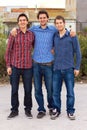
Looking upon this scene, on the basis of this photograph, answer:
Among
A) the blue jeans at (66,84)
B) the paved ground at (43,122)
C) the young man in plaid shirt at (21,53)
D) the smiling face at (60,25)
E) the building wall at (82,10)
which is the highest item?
the smiling face at (60,25)

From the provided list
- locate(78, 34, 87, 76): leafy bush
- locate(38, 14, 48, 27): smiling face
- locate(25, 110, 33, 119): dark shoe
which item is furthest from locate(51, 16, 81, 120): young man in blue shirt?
locate(78, 34, 87, 76): leafy bush

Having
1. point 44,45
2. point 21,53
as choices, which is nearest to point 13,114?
point 21,53

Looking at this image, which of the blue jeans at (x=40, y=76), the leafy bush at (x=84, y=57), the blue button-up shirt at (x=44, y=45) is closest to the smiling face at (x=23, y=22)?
the blue button-up shirt at (x=44, y=45)

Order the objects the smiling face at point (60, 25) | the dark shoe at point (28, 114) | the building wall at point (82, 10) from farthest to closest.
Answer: the building wall at point (82, 10) → the dark shoe at point (28, 114) → the smiling face at point (60, 25)

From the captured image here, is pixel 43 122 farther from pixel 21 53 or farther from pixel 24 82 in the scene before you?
pixel 21 53

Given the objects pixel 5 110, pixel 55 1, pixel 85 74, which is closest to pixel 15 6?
pixel 55 1

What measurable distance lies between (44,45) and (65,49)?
0.37 meters

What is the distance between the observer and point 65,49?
27.3 feet

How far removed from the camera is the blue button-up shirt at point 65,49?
8305mm

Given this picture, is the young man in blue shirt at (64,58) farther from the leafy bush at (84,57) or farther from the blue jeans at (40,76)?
the leafy bush at (84,57)

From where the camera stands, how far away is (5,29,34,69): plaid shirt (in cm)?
834

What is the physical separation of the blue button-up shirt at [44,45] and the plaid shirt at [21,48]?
12cm

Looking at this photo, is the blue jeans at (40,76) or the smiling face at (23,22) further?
the blue jeans at (40,76)

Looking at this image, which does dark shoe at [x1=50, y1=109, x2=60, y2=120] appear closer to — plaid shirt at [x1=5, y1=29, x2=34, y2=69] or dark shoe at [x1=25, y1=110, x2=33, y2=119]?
dark shoe at [x1=25, y1=110, x2=33, y2=119]
